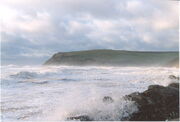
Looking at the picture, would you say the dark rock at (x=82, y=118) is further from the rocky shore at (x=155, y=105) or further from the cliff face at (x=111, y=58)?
the cliff face at (x=111, y=58)

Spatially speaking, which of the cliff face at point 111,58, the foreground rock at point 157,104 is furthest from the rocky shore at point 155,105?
the cliff face at point 111,58

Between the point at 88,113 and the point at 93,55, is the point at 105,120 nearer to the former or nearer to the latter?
the point at 88,113

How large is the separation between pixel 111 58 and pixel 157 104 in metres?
82.3

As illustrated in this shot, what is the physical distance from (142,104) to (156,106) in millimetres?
368

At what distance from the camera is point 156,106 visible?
28.3 feet

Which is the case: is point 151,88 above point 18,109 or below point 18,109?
above

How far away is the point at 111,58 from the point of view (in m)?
90.9

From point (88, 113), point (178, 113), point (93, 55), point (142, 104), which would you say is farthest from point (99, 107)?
point (93, 55)

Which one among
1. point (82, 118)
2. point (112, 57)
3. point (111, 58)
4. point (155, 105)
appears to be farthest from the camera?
point (112, 57)

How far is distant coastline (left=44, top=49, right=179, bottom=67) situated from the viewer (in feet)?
281

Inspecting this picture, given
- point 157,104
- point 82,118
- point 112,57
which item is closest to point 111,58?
point 112,57

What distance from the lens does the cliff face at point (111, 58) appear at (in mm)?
85500

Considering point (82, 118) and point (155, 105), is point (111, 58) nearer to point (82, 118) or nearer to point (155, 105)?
point (155, 105)

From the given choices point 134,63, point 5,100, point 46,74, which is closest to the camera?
point 5,100
